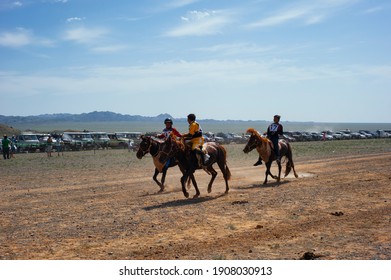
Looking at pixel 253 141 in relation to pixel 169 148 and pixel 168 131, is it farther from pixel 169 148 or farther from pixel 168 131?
pixel 169 148

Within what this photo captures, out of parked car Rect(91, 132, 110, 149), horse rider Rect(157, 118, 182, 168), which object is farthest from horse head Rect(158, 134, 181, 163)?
parked car Rect(91, 132, 110, 149)

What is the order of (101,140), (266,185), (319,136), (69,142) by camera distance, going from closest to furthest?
(266,185)
(69,142)
(101,140)
(319,136)

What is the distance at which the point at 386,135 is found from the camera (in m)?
96.8

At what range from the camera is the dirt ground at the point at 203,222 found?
815 cm

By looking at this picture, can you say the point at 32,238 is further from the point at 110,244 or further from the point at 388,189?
the point at 388,189

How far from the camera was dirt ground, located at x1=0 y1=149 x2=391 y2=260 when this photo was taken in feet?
26.7

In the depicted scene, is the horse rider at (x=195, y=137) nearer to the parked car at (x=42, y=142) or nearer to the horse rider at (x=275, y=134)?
the horse rider at (x=275, y=134)

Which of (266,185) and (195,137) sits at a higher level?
(195,137)

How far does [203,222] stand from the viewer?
10547mm

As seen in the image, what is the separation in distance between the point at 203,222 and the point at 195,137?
164 inches

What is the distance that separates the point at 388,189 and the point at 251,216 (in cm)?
611

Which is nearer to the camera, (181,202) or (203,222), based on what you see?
(203,222)

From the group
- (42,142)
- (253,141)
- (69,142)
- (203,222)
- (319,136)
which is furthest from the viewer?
(319,136)

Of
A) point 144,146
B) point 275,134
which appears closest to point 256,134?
point 275,134
